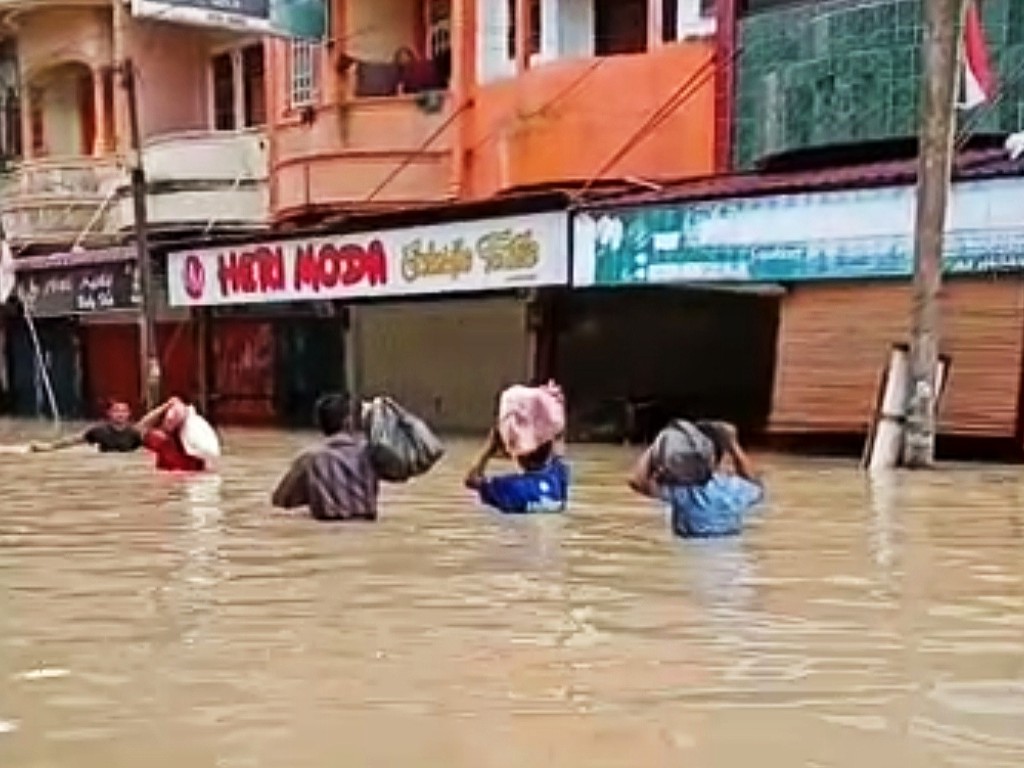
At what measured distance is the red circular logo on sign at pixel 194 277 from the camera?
89.9 ft

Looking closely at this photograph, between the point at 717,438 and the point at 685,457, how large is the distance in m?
0.47

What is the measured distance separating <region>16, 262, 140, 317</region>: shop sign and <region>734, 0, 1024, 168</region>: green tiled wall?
1139 centimetres

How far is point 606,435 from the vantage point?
914 inches

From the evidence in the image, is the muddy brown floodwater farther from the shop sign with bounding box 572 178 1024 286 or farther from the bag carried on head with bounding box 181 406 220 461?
the bag carried on head with bounding box 181 406 220 461

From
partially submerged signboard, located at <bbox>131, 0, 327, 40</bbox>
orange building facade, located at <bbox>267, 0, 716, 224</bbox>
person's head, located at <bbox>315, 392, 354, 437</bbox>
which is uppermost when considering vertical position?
partially submerged signboard, located at <bbox>131, 0, 327, 40</bbox>

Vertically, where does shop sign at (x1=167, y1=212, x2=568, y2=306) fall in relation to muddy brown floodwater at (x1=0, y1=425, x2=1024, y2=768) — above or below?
above

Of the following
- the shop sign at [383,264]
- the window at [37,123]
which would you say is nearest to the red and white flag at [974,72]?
the shop sign at [383,264]

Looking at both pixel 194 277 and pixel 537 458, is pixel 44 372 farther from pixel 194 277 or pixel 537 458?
pixel 537 458

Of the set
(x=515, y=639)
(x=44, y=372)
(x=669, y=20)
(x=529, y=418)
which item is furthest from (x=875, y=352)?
(x=44, y=372)

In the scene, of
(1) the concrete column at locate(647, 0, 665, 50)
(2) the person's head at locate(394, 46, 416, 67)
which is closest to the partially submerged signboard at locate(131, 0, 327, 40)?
(2) the person's head at locate(394, 46, 416, 67)

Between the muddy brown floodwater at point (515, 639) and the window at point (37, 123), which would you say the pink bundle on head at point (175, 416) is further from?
the window at point (37, 123)

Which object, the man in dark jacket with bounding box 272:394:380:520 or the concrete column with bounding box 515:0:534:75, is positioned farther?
the concrete column with bounding box 515:0:534:75

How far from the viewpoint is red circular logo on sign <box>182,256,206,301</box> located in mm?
27391

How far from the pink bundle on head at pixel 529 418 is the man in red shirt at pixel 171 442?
586 cm
